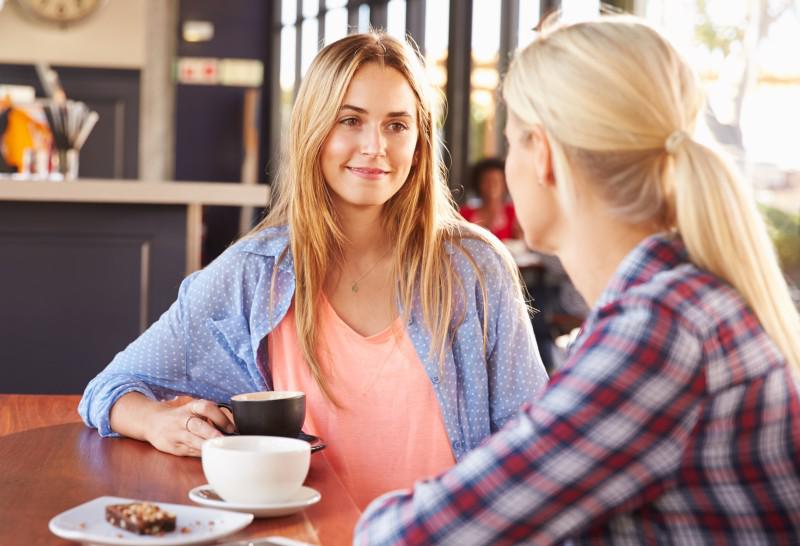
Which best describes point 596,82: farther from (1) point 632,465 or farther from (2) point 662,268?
(1) point 632,465

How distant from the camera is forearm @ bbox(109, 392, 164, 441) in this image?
1.48 meters

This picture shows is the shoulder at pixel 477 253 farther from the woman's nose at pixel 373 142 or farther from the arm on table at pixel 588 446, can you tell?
the arm on table at pixel 588 446

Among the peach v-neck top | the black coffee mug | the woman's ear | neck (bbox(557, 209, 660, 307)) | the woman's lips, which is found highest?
the woman's ear

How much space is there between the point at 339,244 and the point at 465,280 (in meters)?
0.23

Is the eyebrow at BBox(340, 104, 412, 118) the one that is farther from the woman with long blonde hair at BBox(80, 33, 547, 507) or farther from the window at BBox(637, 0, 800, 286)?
the window at BBox(637, 0, 800, 286)

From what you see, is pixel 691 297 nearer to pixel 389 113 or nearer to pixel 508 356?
pixel 508 356

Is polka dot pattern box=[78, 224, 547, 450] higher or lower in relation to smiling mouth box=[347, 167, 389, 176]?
lower

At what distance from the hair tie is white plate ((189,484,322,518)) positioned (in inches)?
19.5

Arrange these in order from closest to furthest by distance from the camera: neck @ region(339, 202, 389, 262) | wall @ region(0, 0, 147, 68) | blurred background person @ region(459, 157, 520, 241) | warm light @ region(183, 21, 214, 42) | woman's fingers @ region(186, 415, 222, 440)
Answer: woman's fingers @ region(186, 415, 222, 440) < neck @ region(339, 202, 389, 262) < blurred background person @ region(459, 157, 520, 241) < wall @ region(0, 0, 147, 68) < warm light @ region(183, 21, 214, 42)

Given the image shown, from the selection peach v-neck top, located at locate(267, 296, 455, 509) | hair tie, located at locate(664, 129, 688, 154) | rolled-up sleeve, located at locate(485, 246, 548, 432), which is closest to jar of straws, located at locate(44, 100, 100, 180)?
peach v-neck top, located at locate(267, 296, 455, 509)

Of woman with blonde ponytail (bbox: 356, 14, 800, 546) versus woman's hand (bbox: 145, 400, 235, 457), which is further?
woman's hand (bbox: 145, 400, 235, 457)

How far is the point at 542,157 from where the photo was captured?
1.06 metres

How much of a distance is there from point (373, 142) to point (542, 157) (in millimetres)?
772

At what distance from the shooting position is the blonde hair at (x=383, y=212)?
1773mm
